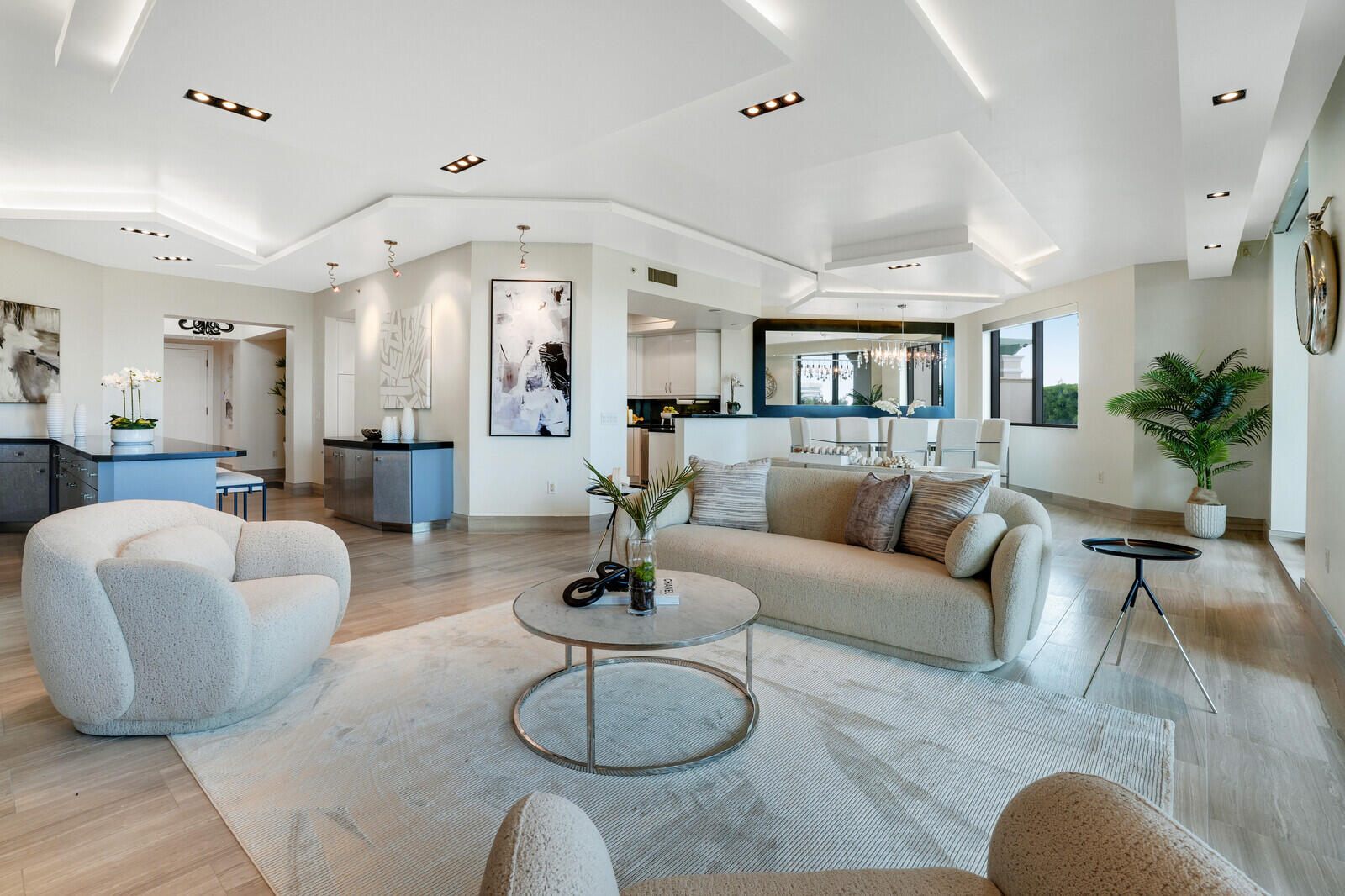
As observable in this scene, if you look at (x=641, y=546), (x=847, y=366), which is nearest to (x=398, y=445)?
(x=641, y=546)

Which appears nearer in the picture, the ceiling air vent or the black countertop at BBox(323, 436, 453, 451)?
the black countertop at BBox(323, 436, 453, 451)

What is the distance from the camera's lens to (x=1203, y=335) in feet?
21.2

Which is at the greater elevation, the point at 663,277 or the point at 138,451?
the point at 663,277

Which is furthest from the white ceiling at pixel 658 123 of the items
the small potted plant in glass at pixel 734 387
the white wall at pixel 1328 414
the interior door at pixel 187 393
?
the interior door at pixel 187 393

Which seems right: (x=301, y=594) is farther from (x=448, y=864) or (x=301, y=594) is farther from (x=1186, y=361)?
(x=1186, y=361)

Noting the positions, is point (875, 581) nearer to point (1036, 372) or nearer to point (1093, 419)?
point (1093, 419)

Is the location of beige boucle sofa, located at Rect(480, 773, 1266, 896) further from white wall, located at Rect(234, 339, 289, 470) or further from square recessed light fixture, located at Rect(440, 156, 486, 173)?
white wall, located at Rect(234, 339, 289, 470)

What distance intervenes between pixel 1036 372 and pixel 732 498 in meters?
6.58

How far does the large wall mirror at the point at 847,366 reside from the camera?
988 centimetres

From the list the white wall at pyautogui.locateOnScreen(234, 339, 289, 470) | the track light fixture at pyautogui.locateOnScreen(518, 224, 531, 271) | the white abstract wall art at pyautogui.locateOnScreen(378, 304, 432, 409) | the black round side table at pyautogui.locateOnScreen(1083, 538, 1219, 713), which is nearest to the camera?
the black round side table at pyautogui.locateOnScreen(1083, 538, 1219, 713)

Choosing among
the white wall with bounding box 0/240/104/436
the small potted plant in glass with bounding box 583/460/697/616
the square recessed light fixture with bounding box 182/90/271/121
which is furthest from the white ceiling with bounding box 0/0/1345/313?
the small potted plant in glass with bounding box 583/460/697/616

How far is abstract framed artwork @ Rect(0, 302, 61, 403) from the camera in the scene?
5.84m

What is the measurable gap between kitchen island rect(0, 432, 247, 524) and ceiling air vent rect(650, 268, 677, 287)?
395 centimetres

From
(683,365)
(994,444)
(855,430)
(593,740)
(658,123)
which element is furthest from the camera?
(683,365)
